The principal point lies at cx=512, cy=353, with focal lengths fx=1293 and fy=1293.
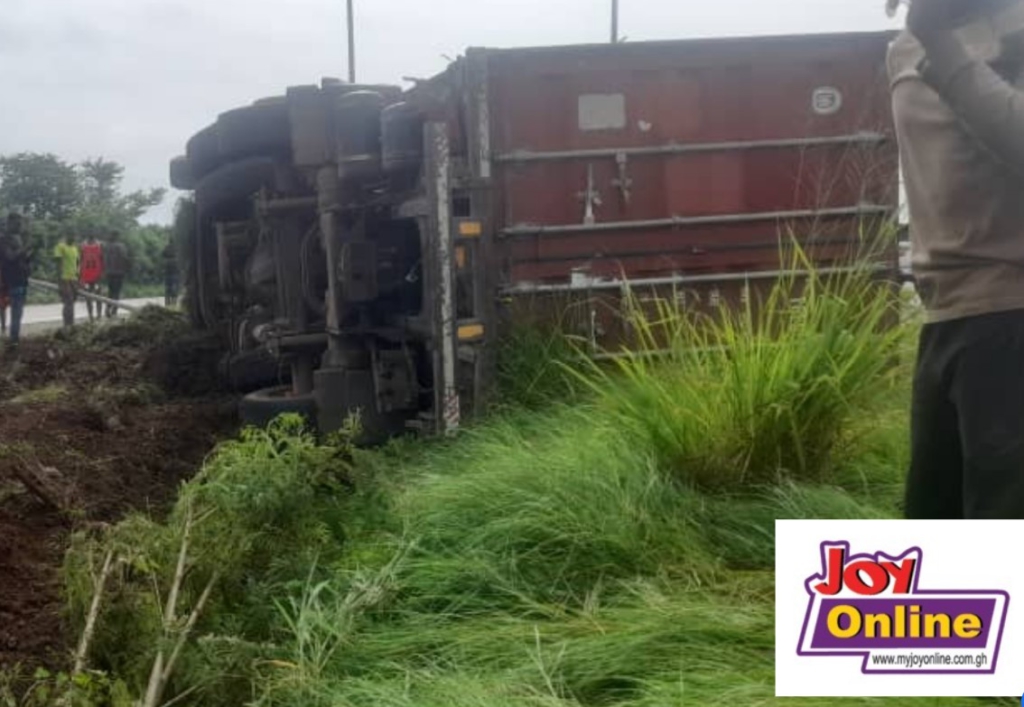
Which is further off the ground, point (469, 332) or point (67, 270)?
point (67, 270)

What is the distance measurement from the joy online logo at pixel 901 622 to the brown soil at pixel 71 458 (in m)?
2.16

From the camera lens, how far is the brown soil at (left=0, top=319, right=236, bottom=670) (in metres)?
4.09

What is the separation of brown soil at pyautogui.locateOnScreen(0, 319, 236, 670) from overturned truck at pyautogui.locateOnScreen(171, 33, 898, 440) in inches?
31.8

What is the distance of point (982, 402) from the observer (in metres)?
2.38

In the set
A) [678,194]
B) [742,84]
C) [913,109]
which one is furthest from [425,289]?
[913,109]

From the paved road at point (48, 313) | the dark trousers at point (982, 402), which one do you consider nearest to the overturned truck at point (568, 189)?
the dark trousers at point (982, 402)

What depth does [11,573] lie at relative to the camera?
14.7 ft

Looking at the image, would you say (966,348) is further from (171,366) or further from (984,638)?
(171,366)

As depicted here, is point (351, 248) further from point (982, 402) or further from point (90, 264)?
point (90, 264)

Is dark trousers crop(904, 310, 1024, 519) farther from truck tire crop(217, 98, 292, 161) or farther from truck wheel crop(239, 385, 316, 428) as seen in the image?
truck tire crop(217, 98, 292, 161)

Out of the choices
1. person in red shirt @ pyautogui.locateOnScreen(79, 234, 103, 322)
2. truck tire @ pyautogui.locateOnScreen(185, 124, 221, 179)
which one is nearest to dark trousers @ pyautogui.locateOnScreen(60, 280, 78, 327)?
person in red shirt @ pyautogui.locateOnScreen(79, 234, 103, 322)

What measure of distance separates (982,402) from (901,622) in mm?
433

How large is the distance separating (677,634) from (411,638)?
699mm

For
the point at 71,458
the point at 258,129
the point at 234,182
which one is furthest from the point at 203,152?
the point at 71,458
